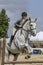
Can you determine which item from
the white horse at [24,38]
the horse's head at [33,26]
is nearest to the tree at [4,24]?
the white horse at [24,38]

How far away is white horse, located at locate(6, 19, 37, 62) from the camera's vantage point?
859 centimetres

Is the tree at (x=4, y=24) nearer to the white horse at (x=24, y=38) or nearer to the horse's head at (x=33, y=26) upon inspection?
the white horse at (x=24, y=38)

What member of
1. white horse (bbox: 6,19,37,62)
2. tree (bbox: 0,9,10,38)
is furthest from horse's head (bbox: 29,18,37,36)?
tree (bbox: 0,9,10,38)

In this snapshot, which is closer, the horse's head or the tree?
the horse's head

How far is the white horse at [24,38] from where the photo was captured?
338 inches

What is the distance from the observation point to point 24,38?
28.4 ft

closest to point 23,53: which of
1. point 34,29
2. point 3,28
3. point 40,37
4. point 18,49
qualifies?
point 18,49

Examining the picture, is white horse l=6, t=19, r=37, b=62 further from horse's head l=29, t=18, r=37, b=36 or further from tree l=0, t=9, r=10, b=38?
tree l=0, t=9, r=10, b=38

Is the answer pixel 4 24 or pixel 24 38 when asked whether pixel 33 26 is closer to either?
pixel 24 38

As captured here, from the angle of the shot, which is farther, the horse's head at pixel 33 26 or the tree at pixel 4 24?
the tree at pixel 4 24

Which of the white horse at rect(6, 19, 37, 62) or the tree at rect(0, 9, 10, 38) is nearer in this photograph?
the white horse at rect(6, 19, 37, 62)

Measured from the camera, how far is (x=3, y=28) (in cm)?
3541

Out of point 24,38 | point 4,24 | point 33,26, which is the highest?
point 33,26

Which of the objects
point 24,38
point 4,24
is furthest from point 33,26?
point 4,24
